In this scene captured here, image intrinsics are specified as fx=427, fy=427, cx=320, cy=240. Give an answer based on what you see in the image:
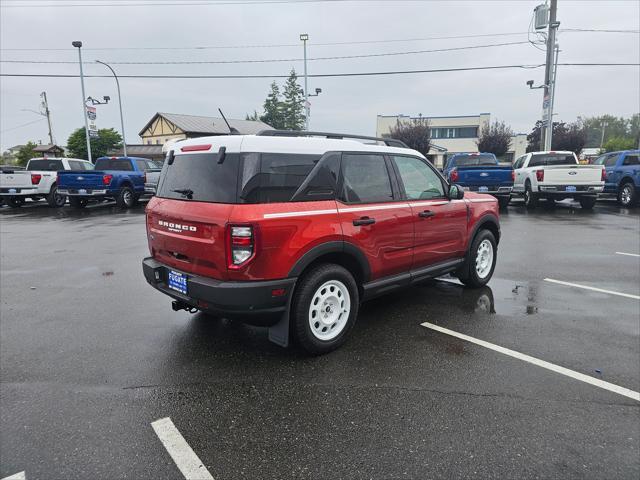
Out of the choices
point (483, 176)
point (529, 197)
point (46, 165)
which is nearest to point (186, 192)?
point (483, 176)

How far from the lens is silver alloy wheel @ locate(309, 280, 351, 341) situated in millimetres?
3760

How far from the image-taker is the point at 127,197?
17.4 m

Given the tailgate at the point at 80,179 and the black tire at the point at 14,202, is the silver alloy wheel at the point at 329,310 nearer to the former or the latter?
the tailgate at the point at 80,179

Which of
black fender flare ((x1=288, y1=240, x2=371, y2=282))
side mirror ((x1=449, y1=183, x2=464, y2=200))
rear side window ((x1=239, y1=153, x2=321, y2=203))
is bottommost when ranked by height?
black fender flare ((x1=288, y1=240, x2=371, y2=282))

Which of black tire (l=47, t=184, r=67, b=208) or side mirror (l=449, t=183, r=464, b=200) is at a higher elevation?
side mirror (l=449, t=183, r=464, b=200)

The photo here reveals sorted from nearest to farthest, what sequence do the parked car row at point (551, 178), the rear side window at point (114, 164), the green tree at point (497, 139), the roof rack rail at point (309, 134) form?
1. the roof rack rail at point (309, 134)
2. the parked car row at point (551, 178)
3. the rear side window at point (114, 164)
4. the green tree at point (497, 139)

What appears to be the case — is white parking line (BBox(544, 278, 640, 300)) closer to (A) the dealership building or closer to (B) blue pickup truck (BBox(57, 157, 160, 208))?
(B) blue pickup truck (BBox(57, 157, 160, 208))

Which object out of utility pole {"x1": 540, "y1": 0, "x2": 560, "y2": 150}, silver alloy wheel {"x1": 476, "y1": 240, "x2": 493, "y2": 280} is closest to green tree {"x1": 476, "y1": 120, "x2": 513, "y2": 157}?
utility pole {"x1": 540, "y1": 0, "x2": 560, "y2": 150}

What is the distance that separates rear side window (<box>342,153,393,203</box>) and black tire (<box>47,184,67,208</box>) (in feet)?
56.7

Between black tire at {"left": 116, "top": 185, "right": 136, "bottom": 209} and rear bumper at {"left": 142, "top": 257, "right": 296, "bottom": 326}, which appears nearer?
rear bumper at {"left": 142, "top": 257, "right": 296, "bottom": 326}

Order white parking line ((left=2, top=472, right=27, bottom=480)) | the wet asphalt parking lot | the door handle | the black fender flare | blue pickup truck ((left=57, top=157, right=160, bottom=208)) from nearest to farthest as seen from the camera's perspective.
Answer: white parking line ((left=2, top=472, right=27, bottom=480)), the wet asphalt parking lot, the black fender flare, the door handle, blue pickup truck ((left=57, top=157, right=160, bottom=208))

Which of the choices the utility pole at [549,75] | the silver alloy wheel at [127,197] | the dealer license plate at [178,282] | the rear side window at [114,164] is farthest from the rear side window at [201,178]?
the utility pole at [549,75]

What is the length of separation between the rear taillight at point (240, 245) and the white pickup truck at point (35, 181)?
1659 cm

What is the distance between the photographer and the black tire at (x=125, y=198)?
1709 centimetres
